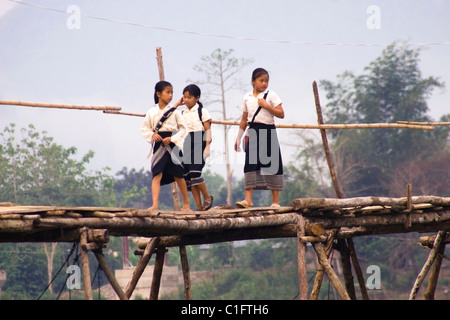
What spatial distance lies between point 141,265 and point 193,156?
1.34 metres

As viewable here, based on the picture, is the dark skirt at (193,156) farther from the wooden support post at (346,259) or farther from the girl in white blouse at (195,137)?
the wooden support post at (346,259)

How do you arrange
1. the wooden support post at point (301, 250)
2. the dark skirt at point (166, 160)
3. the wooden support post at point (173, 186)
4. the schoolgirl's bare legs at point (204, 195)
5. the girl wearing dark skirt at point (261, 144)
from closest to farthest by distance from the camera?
the wooden support post at point (301, 250)
the dark skirt at point (166, 160)
the girl wearing dark skirt at point (261, 144)
the schoolgirl's bare legs at point (204, 195)
the wooden support post at point (173, 186)

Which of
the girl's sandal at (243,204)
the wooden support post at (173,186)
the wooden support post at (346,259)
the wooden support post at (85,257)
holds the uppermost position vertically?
the wooden support post at (173,186)

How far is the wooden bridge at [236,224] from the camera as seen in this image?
21.4ft

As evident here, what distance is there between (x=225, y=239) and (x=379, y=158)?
30.2 m

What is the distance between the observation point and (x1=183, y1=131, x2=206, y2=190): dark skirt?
342 inches

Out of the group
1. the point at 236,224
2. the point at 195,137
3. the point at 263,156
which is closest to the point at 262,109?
the point at 263,156

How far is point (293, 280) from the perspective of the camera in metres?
31.7

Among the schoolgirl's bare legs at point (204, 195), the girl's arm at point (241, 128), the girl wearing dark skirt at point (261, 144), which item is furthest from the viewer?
the schoolgirl's bare legs at point (204, 195)

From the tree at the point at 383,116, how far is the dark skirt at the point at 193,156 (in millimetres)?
26964

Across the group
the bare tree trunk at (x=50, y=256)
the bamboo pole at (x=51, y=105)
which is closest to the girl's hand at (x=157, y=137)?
the bamboo pole at (x=51, y=105)

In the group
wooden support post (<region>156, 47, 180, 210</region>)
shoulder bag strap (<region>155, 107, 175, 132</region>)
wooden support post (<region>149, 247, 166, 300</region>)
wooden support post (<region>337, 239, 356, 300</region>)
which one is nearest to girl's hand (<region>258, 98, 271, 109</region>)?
shoulder bag strap (<region>155, 107, 175, 132</region>)

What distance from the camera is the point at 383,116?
3944cm
